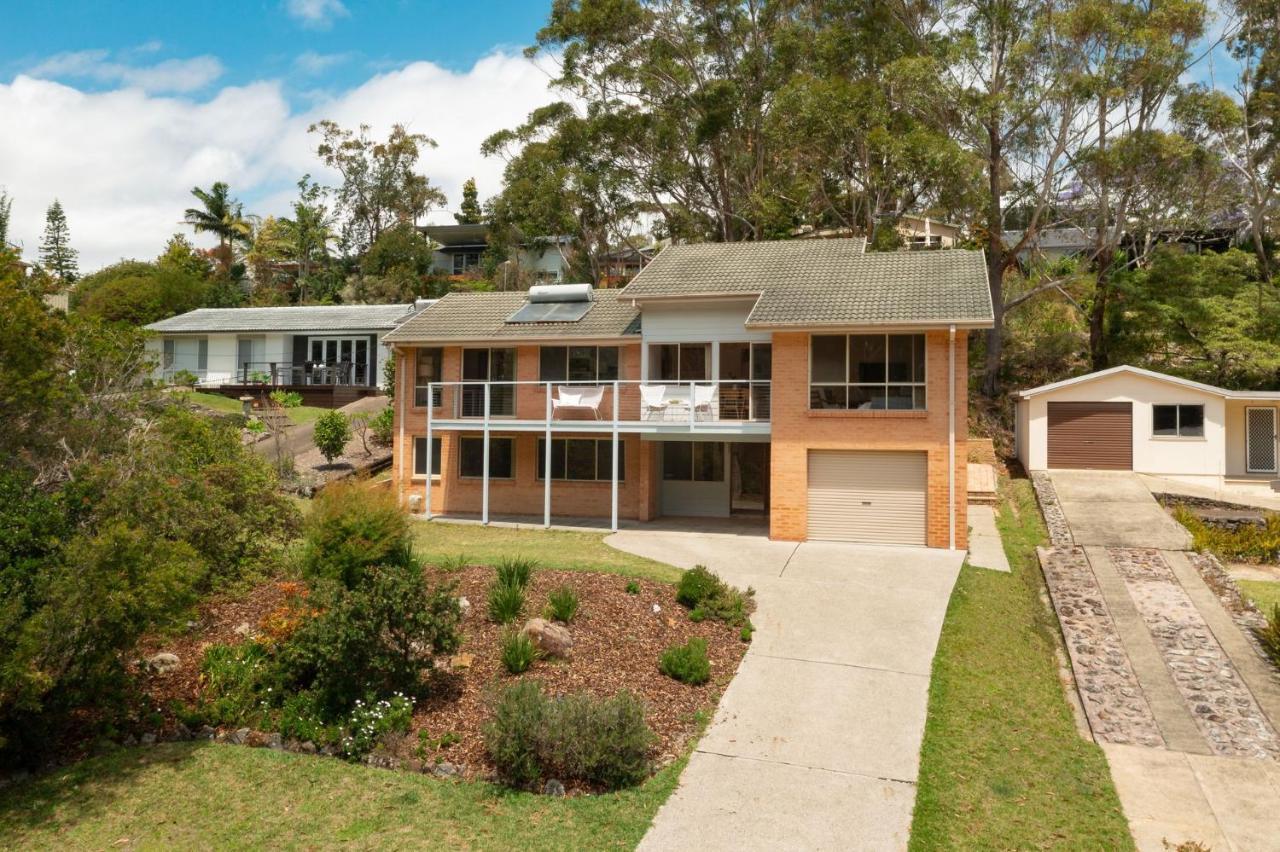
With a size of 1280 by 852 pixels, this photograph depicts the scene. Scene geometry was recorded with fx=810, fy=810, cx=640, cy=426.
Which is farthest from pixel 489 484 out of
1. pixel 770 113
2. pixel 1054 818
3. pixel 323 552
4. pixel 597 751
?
pixel 770 113

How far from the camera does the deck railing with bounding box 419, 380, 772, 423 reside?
19.6 meters

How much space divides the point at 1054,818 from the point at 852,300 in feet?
42.7

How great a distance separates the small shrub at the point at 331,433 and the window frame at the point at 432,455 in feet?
12.8

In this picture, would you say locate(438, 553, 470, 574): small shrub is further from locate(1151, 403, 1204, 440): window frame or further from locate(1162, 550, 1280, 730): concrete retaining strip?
locate(1151, 403, 1204, 440): window frame

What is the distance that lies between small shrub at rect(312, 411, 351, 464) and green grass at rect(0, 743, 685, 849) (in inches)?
722

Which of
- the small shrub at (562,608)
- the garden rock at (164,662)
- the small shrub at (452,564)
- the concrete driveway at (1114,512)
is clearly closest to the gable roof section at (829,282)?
the concrete driveway at (1114,512)

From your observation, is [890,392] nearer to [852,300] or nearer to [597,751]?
[852,300]

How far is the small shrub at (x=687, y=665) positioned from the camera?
33.2 ft

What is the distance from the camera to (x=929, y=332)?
58.7ft

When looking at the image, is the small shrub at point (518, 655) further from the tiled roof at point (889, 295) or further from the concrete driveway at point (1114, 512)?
the concrete driveway at point (1114, 512)

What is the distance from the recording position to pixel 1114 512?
1956 centimetres

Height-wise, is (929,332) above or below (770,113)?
below

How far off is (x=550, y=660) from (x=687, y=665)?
177 centimetres

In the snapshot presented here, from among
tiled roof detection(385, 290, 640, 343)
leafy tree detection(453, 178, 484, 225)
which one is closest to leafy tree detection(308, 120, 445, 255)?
leafy tree detection(453, 178, 484, 225)
